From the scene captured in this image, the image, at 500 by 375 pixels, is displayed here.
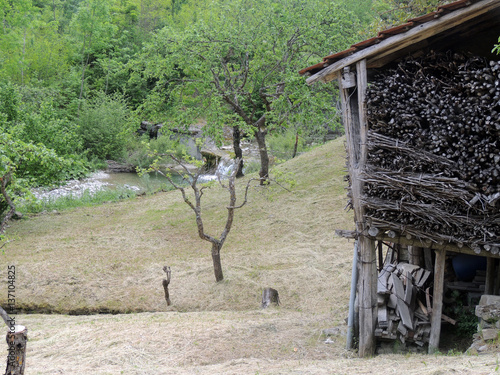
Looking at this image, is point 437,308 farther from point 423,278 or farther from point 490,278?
point 423,278

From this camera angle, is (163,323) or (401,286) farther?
(163,323)

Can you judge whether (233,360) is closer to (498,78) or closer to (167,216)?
(498,78)

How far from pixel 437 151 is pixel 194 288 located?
318 inches

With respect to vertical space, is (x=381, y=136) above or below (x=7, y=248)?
above

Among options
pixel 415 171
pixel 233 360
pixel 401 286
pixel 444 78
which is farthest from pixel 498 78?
pixel 233 360

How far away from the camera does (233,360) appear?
26.0 feet

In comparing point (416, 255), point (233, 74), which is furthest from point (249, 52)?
point (416, 255)

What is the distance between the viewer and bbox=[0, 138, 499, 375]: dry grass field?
8070 millimetres

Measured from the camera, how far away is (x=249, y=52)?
19.2m

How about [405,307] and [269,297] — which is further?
[269,297]

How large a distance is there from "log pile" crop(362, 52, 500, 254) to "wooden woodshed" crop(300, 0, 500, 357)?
15 millimetres

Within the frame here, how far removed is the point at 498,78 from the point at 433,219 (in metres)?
2.17

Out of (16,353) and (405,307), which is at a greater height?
(405,307)

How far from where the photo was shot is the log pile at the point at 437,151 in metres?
6.79
